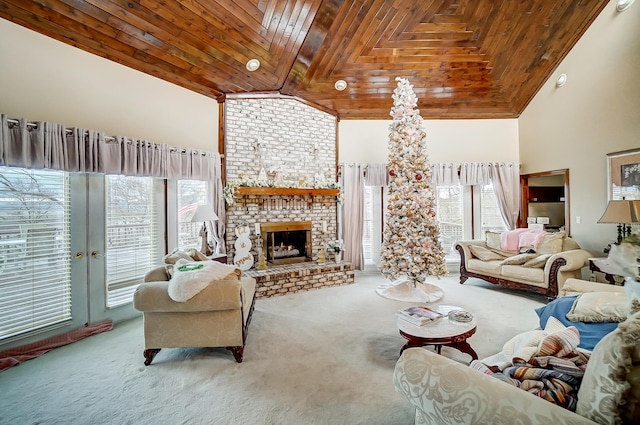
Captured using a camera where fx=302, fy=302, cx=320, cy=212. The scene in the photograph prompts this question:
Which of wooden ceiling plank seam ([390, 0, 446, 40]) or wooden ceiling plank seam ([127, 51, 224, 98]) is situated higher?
wooden ceiling plank seam ([390, 0, 446, 40])

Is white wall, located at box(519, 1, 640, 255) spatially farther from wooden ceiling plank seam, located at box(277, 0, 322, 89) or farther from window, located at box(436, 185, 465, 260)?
wooden ceiling plank seam, located at box(277, 0, 322, 89)

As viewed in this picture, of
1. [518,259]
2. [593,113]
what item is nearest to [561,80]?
[593,113]

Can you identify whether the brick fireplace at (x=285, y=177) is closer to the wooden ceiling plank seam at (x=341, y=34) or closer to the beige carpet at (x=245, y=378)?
the wooden ceiling plank seam at (x=341, y=34)

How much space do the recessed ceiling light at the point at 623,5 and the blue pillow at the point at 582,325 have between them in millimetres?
4394

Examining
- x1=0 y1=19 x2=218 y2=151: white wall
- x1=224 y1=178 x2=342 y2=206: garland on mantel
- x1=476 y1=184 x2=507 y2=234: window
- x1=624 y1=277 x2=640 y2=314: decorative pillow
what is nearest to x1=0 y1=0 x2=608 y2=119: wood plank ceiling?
x1=0 y1=19 x2=218 y2=151: white wall

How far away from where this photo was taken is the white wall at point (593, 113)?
425 cm

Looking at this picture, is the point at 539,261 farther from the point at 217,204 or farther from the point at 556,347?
the point at 217,204

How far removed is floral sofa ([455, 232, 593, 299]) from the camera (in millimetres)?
4164

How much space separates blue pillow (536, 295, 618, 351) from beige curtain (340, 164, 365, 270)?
346cm

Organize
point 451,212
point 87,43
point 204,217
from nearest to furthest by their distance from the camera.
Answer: point 87,43 < point 204,217 < point 451,212

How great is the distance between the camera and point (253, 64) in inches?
181

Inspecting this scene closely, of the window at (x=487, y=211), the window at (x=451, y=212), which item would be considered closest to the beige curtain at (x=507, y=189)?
the window at (x=487, y=211)

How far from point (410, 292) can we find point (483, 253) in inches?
64.9

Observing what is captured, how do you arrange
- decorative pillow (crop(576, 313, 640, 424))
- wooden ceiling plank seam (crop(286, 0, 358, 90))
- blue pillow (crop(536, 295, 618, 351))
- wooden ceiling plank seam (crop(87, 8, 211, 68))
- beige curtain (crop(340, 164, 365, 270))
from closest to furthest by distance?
1. decorative pillow (crop(576, 313, 640, 424))
2. blue pillow (crop(536, 295, 618, 351))
3. wooden ceiling plank seam (crop(87, 8, 211, 68))
4. wooden ceiling plank seam (crop(286, 0, 358, 90))
5. beige curtain (crop(340, 164, 365, 270))
